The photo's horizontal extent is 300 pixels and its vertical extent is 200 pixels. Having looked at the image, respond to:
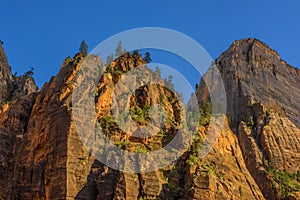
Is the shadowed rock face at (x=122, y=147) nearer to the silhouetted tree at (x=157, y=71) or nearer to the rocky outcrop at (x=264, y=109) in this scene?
the rocky outcrop at (x=264, y=109)

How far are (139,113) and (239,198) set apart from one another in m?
18.0

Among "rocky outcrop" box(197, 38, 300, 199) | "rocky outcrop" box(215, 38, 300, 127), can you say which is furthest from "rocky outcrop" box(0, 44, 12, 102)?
"rocky outcrop" box(215, 38, 300, 127)

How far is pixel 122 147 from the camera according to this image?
74.8 meters

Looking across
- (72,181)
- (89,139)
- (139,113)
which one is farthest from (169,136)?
(72,181)

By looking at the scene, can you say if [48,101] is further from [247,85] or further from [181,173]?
[247,85]

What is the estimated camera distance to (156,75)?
100 meters

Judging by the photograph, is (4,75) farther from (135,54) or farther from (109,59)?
(135,54)

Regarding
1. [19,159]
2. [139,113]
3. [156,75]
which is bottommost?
[19,159]

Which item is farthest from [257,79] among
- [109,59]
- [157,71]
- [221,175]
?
[221,175]

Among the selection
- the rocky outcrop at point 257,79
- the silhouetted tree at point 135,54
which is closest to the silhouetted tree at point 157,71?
the silhouetted tree at point 135,54

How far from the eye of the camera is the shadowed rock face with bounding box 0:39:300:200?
2798 inches

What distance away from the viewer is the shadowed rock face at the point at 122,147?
7106 cm

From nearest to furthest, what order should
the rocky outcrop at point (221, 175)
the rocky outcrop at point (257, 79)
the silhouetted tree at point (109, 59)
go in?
the rocky outcrop at point (221, 175) < the silhouetted tree at point (109, 59) < the rocky outcrop at point (257, 79)

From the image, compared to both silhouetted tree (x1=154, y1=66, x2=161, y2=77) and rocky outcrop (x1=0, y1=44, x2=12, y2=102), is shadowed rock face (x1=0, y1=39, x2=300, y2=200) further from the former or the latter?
rocky outcrop (x1=0, y1=44, x2=12, y2=102)
